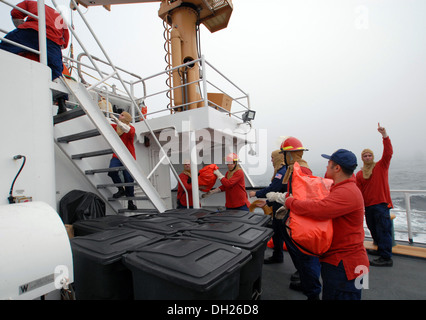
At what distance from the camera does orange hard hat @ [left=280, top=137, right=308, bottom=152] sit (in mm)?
2524

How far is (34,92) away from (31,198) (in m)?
0.96

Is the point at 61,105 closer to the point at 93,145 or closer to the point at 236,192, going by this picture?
the point at 93,145

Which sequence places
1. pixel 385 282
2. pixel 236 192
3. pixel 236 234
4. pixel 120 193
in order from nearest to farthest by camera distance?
1. pixel 236 234
2. pixel 385 282
3. pixel 120 193
4. pixel 236 192

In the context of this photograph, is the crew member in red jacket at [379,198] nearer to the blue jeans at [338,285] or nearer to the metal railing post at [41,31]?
the blue jeans at [338,285]

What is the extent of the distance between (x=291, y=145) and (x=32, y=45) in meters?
3.10

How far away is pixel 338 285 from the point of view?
168cm

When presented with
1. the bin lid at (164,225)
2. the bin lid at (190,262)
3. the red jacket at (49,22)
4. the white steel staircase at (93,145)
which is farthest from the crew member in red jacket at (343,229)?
the red jacket at (49,22)

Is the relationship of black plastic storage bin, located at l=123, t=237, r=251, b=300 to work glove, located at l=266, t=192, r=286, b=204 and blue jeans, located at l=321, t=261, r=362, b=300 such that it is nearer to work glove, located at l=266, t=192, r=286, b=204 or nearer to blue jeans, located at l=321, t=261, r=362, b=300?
blue jeans, located at l=321, t=261, r=362, b=300

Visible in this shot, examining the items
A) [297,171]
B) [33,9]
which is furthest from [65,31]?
[297,171]

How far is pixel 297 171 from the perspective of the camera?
1999mm

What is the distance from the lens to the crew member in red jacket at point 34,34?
2252mm

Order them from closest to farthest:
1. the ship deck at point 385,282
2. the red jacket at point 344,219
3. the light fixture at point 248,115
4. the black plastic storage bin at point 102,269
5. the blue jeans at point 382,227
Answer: the black plastic storage bin at point 102,269, the red jacket at point 344,219, the ship deck at point 385,282, the blue jeans at point 382,227, the light fixture at point 248,115

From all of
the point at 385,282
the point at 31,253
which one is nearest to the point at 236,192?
the point at 385,282

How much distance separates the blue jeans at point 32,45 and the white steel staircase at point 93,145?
9.2 inches
